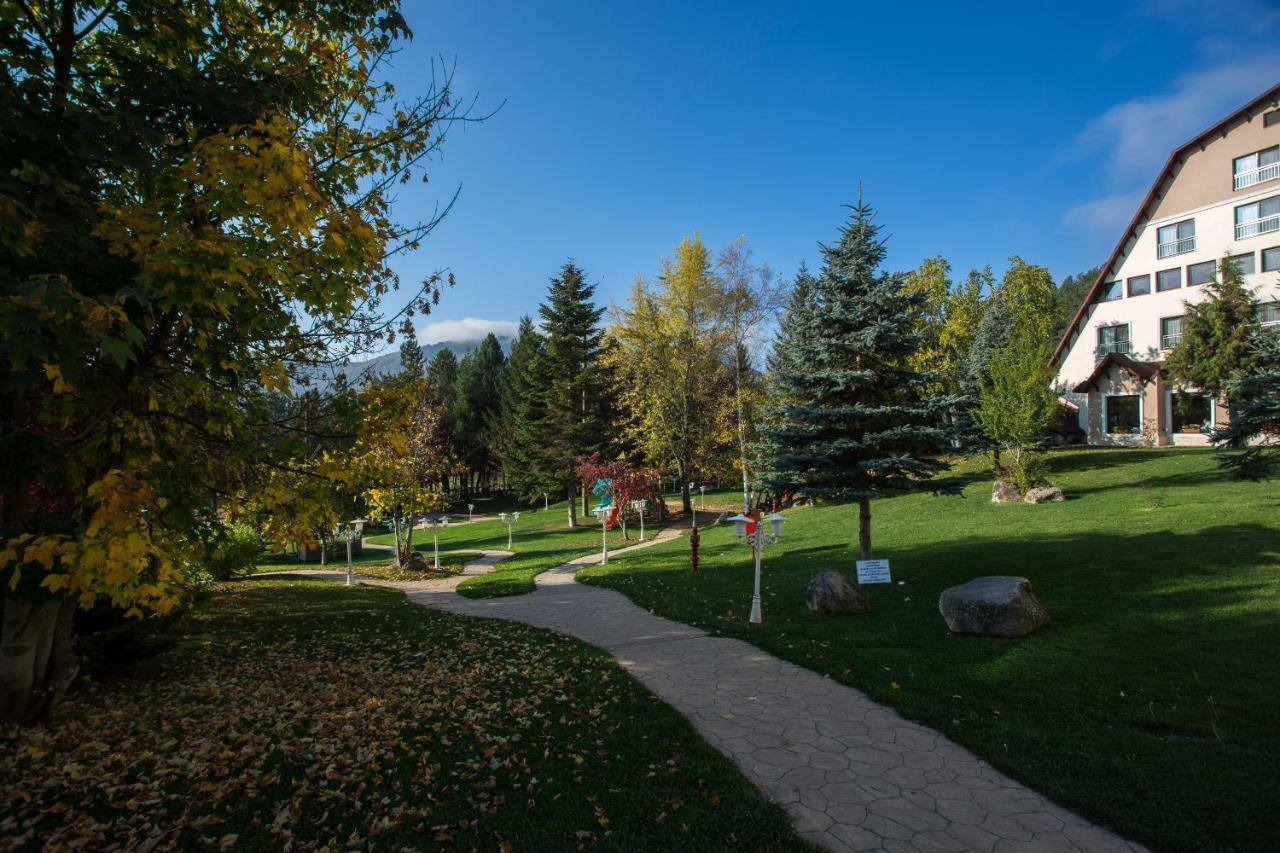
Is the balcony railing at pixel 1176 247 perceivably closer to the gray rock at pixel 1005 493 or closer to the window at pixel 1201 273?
the window at pixel 1201 273

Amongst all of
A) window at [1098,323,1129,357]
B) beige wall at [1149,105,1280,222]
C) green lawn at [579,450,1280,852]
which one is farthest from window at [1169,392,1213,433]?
green lawn at [579,450,1280,852]

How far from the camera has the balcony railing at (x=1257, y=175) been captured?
25656 millimetres

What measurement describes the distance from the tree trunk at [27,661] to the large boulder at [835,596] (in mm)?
9041

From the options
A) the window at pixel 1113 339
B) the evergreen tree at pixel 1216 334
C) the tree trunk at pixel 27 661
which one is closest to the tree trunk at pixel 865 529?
the tree trunk at pixel 27 661

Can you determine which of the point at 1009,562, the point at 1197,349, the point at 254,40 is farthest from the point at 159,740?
the point at 1197,349

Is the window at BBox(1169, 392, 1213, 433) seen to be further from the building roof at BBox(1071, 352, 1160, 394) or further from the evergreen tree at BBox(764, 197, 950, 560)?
the evergreen tree at BBox(764, 197, 950, 560)

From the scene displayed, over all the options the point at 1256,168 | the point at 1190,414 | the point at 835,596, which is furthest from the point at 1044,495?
the point at 1256,168

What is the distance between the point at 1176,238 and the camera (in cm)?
2934

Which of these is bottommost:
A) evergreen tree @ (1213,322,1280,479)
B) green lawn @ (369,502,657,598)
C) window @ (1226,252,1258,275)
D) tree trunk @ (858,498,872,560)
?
green lawn @ (369,502,657,598)

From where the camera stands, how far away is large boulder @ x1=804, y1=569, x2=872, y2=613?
9648 millimetres

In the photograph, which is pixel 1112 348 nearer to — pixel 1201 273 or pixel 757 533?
pixel 1201 273

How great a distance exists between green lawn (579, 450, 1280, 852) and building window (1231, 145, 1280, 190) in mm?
18543

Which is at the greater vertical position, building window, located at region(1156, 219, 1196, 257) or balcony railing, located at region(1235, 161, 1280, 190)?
balcony railing, located at region(1235, 161, 1280, 190)

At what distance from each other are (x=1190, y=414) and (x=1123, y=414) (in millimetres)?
2961
